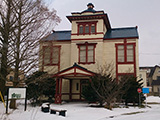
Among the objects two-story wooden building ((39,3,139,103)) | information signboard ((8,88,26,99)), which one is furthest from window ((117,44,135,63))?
information signboard ((8,88,26,99))

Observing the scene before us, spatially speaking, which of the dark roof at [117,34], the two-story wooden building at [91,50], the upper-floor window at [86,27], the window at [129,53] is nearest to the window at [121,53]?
the two-story wooden building at [91,50]

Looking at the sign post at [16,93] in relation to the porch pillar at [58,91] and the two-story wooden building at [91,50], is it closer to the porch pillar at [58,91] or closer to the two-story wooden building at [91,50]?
the porch pillar at [58,91]

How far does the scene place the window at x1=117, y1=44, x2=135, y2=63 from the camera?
2527 cm

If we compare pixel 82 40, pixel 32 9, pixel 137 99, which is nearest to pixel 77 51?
pixel 82 40

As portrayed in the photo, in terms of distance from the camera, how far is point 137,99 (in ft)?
70.5

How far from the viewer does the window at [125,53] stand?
82.9ft

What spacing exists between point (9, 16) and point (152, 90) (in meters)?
53.6

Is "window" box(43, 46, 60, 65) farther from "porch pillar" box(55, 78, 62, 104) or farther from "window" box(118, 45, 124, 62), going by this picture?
"window" box(118, 45, 124, 62)

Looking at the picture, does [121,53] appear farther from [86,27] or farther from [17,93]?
[17,93]

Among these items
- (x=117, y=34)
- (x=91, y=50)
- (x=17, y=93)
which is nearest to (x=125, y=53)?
(x=117, y=34)

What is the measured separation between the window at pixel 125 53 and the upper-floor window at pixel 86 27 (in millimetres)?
4217

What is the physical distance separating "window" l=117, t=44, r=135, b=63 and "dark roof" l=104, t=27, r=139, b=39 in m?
1.40

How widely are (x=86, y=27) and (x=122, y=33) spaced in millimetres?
4996

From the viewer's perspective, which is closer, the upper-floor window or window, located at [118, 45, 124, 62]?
window, located at [118, 45, 124, 62]
